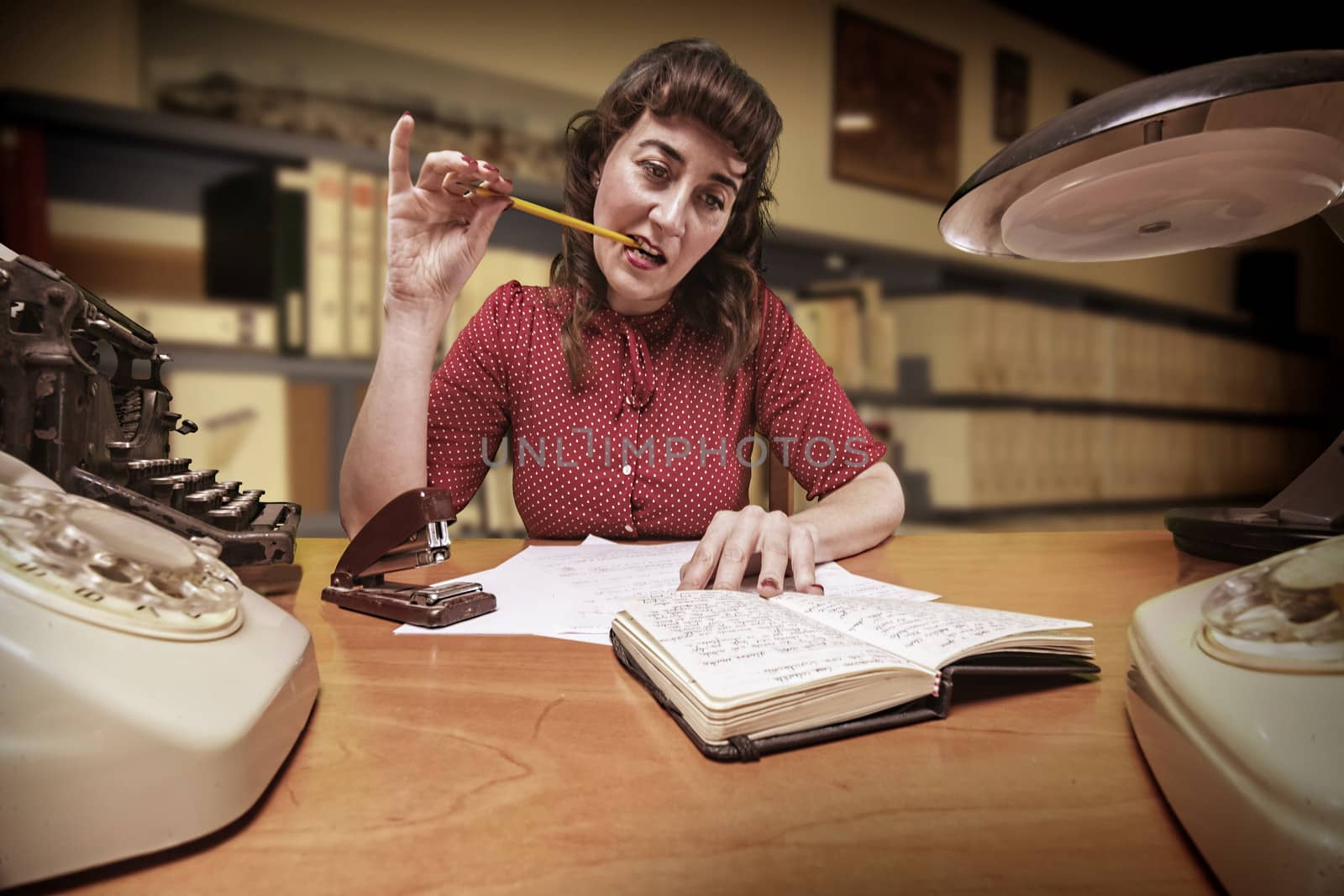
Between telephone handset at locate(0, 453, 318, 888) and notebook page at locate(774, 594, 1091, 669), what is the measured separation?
1.14 feet

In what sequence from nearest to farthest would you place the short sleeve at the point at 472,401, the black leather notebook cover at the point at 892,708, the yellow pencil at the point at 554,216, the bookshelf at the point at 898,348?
the black leather notebook cover at the point at 892,708
the yellow pencil at the point at 554,216
the short sleeve at the point at 472,401
the bookshelf at the point at 898,348

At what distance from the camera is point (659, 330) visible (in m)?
1.34

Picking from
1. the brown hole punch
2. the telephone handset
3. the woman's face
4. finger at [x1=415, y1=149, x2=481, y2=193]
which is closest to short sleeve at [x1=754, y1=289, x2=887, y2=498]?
the woman's face

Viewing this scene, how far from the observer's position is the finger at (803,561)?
70 cm

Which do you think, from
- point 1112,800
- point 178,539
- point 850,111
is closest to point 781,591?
point 1112,800

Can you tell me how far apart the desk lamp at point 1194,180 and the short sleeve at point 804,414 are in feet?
1.49

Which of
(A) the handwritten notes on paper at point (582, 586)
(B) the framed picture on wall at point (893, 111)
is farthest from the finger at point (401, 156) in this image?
(B) the framed picture on wall at point (893, 111)

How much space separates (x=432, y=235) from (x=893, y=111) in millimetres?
1909

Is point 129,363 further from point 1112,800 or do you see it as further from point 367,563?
point 1112,800

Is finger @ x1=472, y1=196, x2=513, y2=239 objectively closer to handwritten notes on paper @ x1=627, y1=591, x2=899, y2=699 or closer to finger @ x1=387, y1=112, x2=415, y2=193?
finger @ x1=387, y1=112, x2=415, y2=193

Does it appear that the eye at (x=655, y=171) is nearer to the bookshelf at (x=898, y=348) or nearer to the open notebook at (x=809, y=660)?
the bookshelf at (x=898, y=348)

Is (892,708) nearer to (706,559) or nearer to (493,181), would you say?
(706,559)

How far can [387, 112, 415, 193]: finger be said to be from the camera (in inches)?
34.8

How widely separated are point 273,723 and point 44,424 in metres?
0.29
